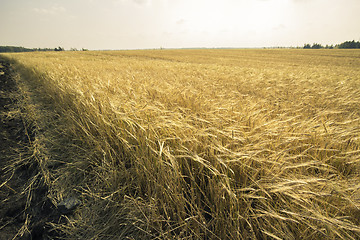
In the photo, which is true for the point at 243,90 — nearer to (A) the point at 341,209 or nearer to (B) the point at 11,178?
(A) the point at 341,209

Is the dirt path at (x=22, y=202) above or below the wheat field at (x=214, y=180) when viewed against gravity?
below

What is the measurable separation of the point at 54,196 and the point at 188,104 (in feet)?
4.70

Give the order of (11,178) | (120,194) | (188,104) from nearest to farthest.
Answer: (120,194), (11,178), (188,104)

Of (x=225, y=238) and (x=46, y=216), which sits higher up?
(x=225, y=238)

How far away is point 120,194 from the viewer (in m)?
1.08

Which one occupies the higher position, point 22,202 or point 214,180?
point 214,180

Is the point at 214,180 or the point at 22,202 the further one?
the point at 22,202

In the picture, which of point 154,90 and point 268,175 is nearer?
point 268,175

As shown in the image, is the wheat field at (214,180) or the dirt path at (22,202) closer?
the wheat field at (214,180)

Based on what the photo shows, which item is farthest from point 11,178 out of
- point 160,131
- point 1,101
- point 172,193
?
point 1,101

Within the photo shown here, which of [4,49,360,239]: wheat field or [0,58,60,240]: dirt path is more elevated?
Answer: [4,49,360,239]: wheat field

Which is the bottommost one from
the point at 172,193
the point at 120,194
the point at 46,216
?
the point at 46,216

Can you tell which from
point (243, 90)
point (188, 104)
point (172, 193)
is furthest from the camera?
point (243, 90)

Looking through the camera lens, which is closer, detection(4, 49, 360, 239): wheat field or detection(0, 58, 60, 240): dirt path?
detection(4, 49, 360, 239): wheat field
